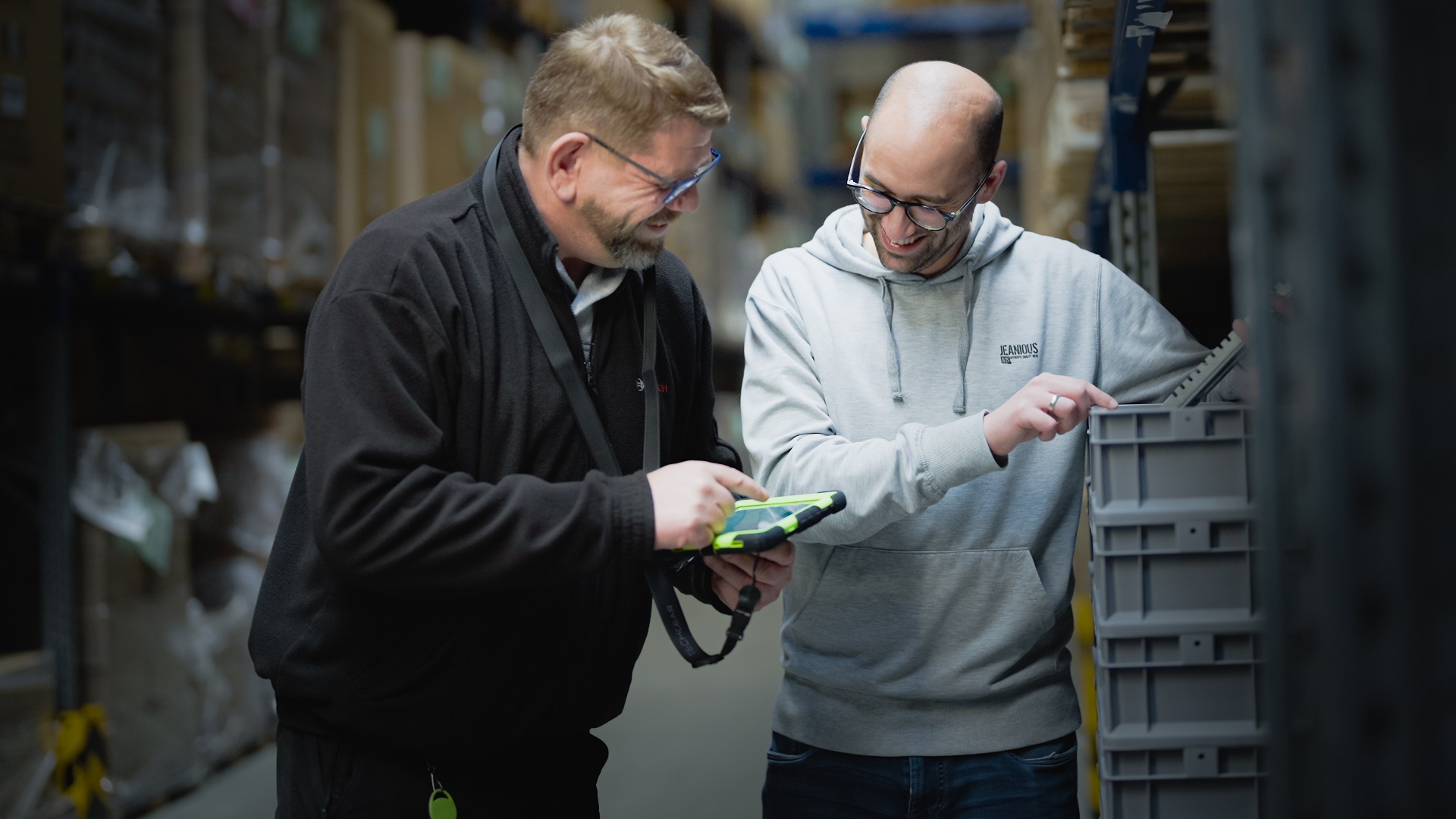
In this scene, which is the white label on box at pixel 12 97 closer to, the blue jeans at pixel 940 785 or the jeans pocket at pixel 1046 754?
the blue jeans at pixel 940 785

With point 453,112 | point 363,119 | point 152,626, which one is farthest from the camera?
point 453,112

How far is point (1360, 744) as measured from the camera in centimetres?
73

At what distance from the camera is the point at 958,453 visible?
149 cm

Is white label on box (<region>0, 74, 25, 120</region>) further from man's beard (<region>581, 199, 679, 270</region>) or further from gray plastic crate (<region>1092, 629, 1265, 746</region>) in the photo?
gray plastic crate (<region>1092, 629, 1265, 746</region>)

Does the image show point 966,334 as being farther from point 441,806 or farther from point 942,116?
point 441,806

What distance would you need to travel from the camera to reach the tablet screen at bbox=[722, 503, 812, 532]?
1.44 metres

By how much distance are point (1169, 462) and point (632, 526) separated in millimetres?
692

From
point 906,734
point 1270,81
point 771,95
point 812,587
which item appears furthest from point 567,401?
point 771,95

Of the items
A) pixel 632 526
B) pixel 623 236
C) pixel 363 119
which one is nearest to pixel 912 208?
pixel 623 236

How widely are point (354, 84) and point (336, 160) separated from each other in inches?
12.3

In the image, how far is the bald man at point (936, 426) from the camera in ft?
5.48

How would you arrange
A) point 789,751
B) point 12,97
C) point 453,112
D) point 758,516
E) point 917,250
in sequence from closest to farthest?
1. point 758,516
2. point 917,250
3. point 789,751
4. point 12,97
5. point 453,112

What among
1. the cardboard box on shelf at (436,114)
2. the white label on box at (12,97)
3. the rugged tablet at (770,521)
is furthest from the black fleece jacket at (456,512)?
the cardboard box on shelf at (436,114)

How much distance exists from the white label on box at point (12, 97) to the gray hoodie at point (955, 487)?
2374 mm
